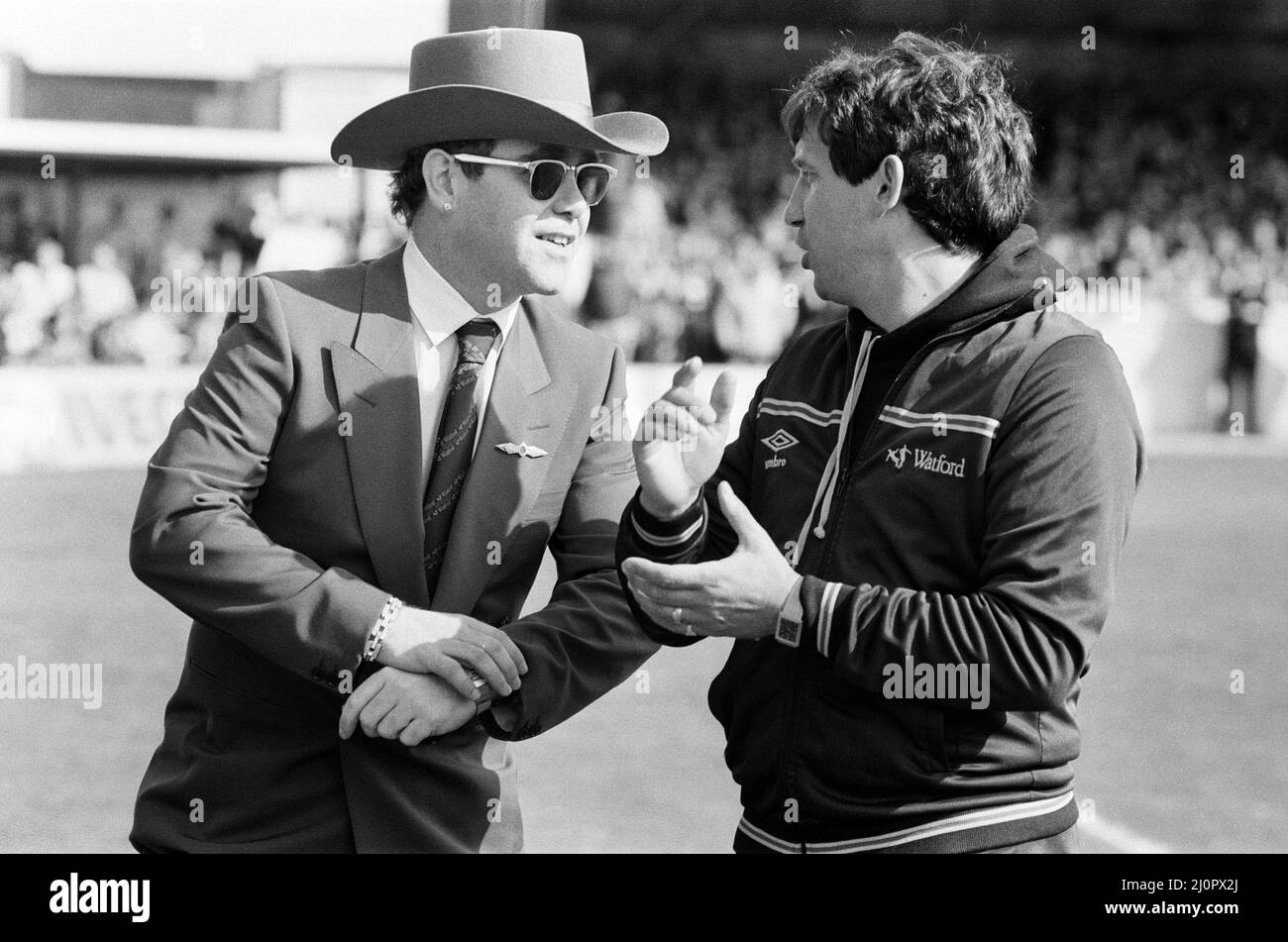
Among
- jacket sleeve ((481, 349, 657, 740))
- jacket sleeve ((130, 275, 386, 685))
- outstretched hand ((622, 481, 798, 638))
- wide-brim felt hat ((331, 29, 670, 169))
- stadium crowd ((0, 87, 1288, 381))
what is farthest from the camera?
stadium crowd ((0, 87, 1288, 381))

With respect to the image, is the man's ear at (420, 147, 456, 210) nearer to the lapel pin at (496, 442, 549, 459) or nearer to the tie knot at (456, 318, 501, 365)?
the tie knot at (456, 318, 501, 365)

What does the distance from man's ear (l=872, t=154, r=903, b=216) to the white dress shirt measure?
0.81 metres

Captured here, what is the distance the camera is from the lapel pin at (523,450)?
10.1ft

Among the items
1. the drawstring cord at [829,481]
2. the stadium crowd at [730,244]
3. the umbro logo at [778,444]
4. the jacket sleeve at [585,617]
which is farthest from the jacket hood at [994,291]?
the stadium crowd at [730,244]

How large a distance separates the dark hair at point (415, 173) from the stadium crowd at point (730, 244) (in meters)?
11.1

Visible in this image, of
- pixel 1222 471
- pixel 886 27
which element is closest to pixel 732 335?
pixel 1222 471

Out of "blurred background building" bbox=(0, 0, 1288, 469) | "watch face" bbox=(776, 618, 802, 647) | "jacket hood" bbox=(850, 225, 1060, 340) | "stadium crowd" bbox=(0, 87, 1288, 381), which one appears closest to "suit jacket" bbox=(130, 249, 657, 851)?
"watch face" bbox=(776, 618, 802, 647)

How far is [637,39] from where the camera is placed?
3148 cm

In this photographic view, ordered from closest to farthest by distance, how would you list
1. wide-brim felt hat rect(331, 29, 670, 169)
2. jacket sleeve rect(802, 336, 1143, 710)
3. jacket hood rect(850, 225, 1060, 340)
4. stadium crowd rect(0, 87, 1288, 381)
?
jacket sleeve rect(802, 336, 1143, 710) → jacket hood rect(850, 225, 1060, 340) → wide-brim felt hat rect(331, 29, 670, 169) → stadium crowd rect(0, 87, 1288, 381)

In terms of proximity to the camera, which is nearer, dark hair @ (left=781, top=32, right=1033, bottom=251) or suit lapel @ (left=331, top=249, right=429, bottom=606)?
dark hair @ (left=781, top=32, right=1033, bottom=251)

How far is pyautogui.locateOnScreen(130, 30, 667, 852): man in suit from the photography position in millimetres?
2836
